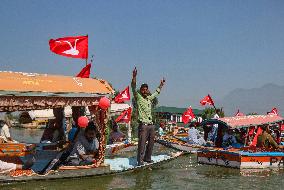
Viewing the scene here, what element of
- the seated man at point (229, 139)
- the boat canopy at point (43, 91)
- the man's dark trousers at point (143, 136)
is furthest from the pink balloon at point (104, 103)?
the seated man at point (229, 139)

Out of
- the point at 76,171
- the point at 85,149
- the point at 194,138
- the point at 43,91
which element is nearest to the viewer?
the point at 43,91

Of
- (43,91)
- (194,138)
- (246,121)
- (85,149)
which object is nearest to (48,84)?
(43,91)

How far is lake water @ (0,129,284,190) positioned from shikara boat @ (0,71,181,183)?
223 mm

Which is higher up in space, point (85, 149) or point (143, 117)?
point (143, 117)

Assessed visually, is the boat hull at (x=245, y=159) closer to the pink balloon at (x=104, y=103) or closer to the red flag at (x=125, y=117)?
the pink balloon at (x=104, y=103)

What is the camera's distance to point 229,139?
59.1 feet

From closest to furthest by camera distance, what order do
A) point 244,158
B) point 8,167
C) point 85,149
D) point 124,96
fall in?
point 8,167, point 85,149, point 244,158, point 124,96

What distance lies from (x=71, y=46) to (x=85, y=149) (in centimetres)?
375

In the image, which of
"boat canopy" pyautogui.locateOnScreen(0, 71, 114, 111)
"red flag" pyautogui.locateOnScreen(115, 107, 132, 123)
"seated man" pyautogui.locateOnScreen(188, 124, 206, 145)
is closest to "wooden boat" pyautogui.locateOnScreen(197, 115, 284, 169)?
"seated man" pyautogui.locateOnScreen(188, 124, 206, 145)

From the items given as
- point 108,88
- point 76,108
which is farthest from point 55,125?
point 108,88

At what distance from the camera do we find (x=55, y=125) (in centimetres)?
1485

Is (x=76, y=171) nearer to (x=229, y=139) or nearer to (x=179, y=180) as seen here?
(x=179, y=180)

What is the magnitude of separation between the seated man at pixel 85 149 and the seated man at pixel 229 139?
26.2ft

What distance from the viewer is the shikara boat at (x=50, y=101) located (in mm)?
9727
